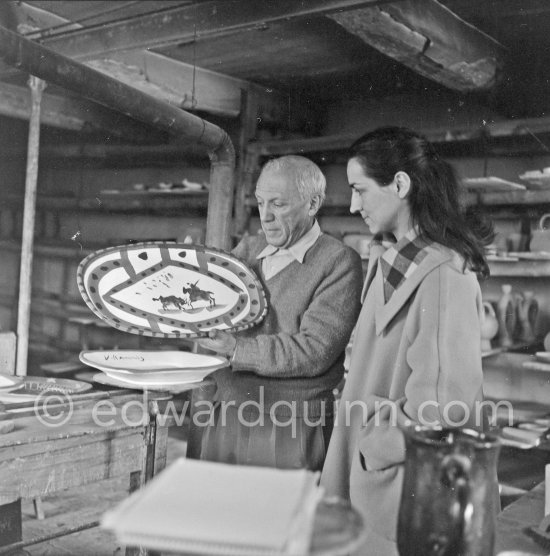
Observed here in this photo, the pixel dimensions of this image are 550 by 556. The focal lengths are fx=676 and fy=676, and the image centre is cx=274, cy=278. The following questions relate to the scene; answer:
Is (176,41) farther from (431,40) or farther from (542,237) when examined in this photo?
(542,237)

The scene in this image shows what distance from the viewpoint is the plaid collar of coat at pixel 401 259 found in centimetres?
137

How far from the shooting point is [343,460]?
148cm

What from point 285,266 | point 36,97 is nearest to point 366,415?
point 285,266

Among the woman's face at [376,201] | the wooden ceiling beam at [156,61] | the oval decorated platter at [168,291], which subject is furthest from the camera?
the wooden ceiling beam at [156,61]

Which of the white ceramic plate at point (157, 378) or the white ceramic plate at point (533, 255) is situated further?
the white ceramic plate at point (533, 255)

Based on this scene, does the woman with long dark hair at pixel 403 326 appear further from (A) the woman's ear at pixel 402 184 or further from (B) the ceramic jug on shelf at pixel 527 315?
(B) the ceramic jug on shelf at pixel 527 315

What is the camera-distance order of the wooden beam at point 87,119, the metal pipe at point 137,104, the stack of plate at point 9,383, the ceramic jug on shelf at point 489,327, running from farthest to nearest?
the wooden beam at point 87,119 → the ceramic jug on shelf at point 489,327 → the metal pipe at point 137,104 → the stack of plate at point 9,383

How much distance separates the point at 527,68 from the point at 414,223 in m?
3.44

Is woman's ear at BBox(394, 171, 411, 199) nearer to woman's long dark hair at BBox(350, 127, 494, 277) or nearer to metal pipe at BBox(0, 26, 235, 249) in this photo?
woman's long dark hair at BBox(350, 127, 494, 277)

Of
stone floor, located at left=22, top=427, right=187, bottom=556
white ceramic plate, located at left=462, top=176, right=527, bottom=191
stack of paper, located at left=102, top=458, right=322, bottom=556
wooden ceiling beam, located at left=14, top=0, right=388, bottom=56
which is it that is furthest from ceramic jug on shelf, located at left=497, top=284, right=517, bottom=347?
stack of paper, located at left=102, top=458, right=322, bottom=556

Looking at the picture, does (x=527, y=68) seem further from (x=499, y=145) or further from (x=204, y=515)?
(x=204, y=515)

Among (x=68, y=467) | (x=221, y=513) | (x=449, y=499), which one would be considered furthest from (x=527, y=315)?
(x=221, y=513)

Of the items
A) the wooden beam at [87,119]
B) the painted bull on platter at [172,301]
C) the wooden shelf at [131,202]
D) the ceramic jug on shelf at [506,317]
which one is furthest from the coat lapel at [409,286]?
the wooden beam at [87,119]

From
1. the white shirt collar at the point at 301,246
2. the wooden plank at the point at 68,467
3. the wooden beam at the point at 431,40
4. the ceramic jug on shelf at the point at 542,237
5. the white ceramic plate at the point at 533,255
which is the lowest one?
the wooden plank at the point at 68,467
